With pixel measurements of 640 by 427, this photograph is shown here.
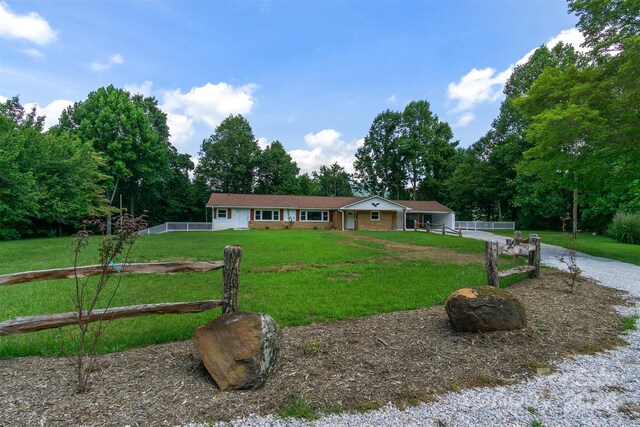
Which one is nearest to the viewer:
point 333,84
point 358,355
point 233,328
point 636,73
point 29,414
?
point 29,414

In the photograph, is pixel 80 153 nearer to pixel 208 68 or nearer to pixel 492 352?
pixel 208 68

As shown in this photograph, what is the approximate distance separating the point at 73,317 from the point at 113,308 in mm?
423

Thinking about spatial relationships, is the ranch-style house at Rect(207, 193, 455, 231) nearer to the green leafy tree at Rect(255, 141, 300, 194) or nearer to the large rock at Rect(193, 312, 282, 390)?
the green leafy tree at Rect(255, 141, 300, 194)

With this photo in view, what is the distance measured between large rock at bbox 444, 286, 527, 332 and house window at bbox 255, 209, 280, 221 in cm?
2750

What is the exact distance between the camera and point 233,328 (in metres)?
2.92

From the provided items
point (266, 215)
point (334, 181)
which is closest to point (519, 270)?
point (266, 215)

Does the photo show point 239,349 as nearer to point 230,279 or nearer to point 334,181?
point 230,279

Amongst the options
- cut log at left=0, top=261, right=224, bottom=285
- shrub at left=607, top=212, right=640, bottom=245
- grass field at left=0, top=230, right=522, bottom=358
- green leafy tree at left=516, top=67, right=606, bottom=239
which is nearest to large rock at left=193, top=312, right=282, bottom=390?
cut log at left=0, top=261, right=224, bottom=285

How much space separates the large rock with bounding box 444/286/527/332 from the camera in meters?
3.81

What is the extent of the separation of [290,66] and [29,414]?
14360 mm

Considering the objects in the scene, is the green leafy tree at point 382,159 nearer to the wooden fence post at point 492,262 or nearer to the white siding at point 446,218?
the white siding at point 446,218

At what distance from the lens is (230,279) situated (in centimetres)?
352

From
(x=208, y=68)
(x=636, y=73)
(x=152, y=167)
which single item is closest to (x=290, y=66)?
(x=208, y=68)

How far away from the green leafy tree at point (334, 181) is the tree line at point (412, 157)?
21 cm
